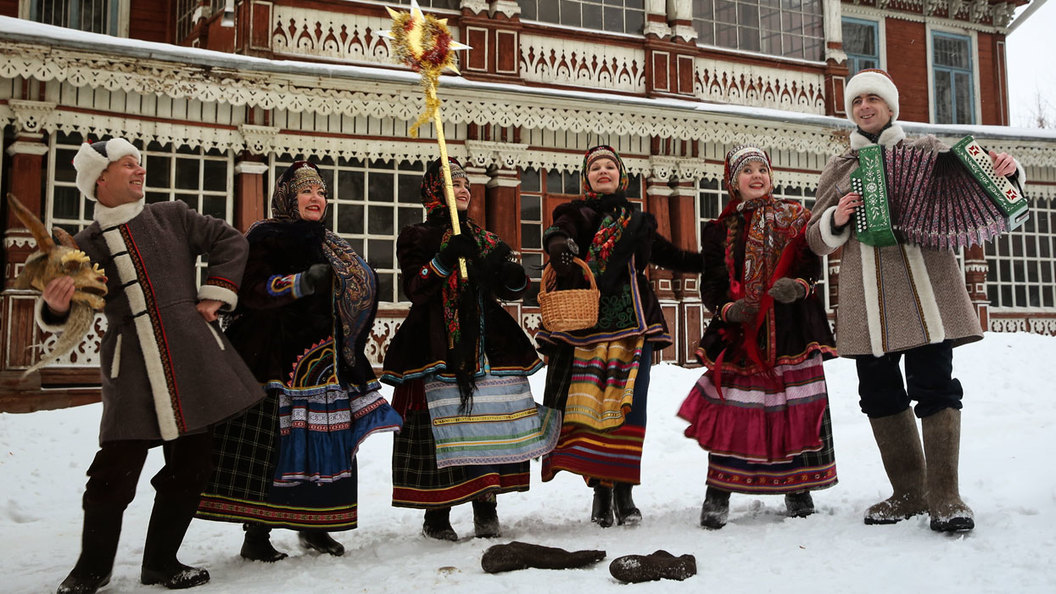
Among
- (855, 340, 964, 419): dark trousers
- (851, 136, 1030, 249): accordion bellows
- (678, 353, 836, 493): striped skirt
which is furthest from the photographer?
(678, 353, 836, 493): striped skirt

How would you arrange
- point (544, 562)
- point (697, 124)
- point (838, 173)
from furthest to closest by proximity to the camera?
point (697, 124), point (838, 173), point (544, 562)

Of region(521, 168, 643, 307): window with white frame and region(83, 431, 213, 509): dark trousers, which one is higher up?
region(521, 168, 643, 307): window with white frame

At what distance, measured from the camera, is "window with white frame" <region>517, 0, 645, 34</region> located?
1142cm

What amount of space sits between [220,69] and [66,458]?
4.29 meters

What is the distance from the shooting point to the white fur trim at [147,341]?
3410 mm

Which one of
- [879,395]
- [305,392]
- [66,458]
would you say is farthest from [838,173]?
[66,458]

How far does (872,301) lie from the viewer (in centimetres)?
404

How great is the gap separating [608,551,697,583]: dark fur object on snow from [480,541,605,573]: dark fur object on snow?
19 cm

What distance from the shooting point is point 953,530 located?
3635 mm

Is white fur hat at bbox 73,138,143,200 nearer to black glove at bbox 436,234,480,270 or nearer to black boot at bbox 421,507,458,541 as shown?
black glove at bbox 436,234,480,270

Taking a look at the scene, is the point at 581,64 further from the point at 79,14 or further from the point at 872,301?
the point at 872,301

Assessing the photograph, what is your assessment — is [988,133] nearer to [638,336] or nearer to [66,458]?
[638,336]

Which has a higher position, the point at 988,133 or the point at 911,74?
the point at 911,74

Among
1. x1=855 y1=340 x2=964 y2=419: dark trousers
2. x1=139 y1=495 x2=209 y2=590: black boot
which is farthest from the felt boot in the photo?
x1=855 y1=340 x2=964 y2=419: dark trousers
